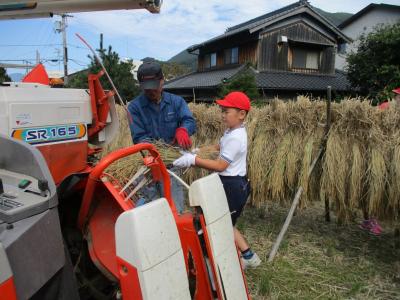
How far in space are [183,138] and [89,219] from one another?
1272 mm

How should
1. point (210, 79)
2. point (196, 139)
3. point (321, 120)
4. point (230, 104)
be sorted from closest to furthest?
point (230, 104), point (321, 120), point (196, 139), point (210, 79)

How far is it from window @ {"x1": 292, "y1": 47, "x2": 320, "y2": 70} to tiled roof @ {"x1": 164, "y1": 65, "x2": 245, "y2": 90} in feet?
13.6

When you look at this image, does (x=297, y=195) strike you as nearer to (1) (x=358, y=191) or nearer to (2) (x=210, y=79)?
(1) (x=358, y=191)

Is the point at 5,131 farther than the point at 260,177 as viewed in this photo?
No

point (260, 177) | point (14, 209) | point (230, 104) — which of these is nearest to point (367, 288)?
point (260, 177)

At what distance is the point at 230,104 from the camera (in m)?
3.29

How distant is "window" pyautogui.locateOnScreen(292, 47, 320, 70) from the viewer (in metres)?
23.8

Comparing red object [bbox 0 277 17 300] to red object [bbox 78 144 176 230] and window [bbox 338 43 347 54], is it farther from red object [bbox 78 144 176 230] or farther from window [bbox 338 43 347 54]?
window [bbox 338 43 347 54]

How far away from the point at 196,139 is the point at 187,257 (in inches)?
192

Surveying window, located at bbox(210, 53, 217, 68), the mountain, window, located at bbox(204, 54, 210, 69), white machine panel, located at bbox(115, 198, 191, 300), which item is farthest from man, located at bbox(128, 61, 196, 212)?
the mountain

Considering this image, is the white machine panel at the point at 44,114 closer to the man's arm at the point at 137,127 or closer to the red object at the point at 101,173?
the red object at the point at 101,173

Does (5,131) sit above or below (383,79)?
below

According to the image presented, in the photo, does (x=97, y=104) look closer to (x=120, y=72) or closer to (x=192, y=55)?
(x=120, y=72)

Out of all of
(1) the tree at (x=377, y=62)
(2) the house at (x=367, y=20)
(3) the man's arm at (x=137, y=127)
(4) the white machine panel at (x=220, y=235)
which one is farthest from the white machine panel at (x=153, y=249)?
(2) the house at (x=367, y=20)
